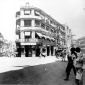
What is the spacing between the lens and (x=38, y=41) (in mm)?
48094

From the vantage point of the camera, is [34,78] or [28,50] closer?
[34,78]

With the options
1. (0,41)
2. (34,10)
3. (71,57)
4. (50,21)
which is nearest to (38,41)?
(34,10)

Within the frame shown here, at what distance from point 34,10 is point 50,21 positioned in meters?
11.7

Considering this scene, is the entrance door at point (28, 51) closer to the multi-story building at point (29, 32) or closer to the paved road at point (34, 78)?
the multi-story building at point (29, 32)

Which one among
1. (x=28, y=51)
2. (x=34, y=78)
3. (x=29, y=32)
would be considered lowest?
(x=34, y=78)

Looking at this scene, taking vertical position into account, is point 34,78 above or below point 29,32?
below

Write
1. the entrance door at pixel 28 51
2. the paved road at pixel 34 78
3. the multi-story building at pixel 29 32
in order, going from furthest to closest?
the entrance door at pixel 28 51 < the multi-story building at pixel 29 32 < the paved road at pixel 34 78

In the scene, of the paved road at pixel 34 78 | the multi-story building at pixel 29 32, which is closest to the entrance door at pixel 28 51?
the multi-story building at pixel 29 32

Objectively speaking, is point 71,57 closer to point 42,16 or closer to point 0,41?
point 42,16

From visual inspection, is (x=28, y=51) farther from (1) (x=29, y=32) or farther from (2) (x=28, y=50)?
(1) (x=29, y=32)

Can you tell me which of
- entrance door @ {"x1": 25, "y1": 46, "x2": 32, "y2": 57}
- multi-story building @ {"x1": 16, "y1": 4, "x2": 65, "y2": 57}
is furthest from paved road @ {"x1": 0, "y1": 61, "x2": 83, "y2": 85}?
→ entrance door @ {"x1": 25, "y1": 46, "x2": 32, "y2": 57}

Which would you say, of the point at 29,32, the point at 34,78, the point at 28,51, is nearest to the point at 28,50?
the point at 28,51

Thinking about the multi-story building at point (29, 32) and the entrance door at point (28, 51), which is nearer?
the multi-story building at point (29, 32)

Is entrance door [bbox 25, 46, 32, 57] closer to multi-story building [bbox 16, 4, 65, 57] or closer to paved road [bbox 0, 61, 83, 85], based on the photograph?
multi-story building [bbox 16, 4, 65, 57]
